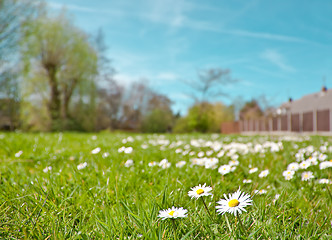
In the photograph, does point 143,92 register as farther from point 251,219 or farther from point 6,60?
point 251,219

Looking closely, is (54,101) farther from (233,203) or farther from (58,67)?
(233,203)

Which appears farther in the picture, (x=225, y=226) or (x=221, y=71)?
(x=221, y=71)

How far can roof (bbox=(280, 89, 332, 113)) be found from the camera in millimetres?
24359

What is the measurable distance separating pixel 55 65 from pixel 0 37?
6.40m

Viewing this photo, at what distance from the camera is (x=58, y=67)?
21.4 metres

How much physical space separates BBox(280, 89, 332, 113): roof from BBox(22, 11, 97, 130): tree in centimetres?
2404

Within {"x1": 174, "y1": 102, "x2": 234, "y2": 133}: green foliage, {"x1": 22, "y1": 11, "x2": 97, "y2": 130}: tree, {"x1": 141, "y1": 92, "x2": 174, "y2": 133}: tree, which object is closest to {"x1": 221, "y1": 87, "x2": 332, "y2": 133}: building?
{"x1": 174, "y1": 102, "x2": 234, "y2": 133}: green foliage

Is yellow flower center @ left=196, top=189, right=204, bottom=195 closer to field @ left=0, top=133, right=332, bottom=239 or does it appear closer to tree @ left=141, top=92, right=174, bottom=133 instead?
field @ left=0, top=133, right=332, bottom=239

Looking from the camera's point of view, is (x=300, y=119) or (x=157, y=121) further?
(x=157, y=121)

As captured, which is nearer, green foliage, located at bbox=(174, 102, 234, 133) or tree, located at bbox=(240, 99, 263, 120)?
green foliage, located at bbox=(174, 102, 234, 133)

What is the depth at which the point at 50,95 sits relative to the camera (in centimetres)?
2161

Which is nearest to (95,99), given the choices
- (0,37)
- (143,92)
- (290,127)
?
(143,92)

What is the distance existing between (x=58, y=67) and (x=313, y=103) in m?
28.2

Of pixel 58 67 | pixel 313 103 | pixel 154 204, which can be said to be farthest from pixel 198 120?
pixel 154 204
